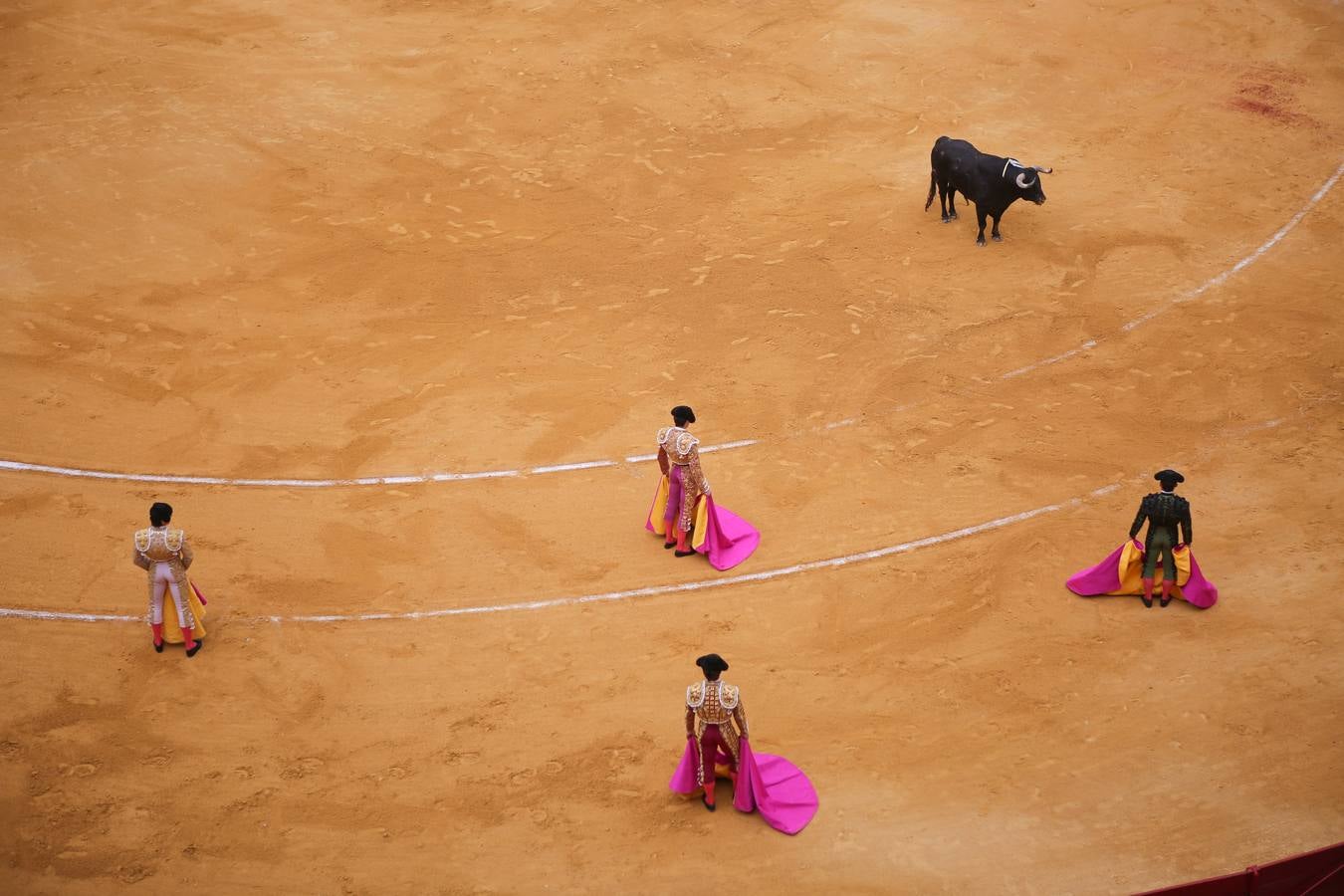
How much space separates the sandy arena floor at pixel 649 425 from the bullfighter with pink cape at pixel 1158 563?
25cm

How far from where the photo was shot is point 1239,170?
18.0m

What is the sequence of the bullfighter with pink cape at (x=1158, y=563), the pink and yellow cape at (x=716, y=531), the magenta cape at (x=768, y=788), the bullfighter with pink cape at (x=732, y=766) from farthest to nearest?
the pink and yellow cape at (x=716, y=531) → the bullfighter with pink cape at (x=1158, y=563) → the magenta cape at (x=768, y=788) → the bullfighter with pink cape at (x=732, y=766)

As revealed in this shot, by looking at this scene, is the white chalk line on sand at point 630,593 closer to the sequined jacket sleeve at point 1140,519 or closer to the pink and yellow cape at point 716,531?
the pink and yellow cape at point 716,531

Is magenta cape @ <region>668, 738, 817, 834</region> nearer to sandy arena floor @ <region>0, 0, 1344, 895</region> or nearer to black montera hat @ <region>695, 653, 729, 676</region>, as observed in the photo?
sandy arena floor @ <region>0, 0, 1344, 895</region>

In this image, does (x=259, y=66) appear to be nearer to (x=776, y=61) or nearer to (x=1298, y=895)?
(x=776, y=61)

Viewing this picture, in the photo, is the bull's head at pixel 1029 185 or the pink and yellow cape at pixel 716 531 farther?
the bull's head at pixel 1029 185

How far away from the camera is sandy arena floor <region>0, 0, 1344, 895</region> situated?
9750mm

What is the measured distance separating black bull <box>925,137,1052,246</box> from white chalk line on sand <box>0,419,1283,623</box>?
5.14 meters

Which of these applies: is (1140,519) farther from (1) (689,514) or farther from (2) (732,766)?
(2) (732,766)

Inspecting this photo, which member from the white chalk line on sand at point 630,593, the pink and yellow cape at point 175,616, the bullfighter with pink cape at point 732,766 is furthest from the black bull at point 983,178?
the pink and yellow cape at point 175,616

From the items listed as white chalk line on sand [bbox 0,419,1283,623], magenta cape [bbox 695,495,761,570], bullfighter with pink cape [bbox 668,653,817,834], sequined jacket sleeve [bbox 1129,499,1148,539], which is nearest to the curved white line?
white chalk line on sand [bbox 0,419,1283,623]

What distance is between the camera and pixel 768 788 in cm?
977

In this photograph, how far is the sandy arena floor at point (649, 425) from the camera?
32.0 feet

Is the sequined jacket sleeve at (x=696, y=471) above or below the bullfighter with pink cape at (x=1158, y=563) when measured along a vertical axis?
above
